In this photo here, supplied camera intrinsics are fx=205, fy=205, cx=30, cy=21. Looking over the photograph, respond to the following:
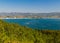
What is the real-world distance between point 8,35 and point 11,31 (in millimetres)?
394

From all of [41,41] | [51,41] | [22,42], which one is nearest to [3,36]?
[22,42]

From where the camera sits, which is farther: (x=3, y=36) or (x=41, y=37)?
(x=41, y=37)

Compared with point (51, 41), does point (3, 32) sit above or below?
above

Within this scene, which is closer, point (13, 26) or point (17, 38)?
point (17, 38)

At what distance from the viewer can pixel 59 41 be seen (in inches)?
381

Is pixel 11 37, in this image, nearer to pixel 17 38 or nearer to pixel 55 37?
pixel 17 38

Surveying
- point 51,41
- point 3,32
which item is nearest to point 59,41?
point 51,41

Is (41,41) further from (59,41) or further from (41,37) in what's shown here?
(59,41)

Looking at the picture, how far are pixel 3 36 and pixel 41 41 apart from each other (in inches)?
73.4

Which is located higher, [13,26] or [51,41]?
[13,26]

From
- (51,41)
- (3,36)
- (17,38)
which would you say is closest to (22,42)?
(17,38)

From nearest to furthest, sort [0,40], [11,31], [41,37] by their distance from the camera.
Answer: [0,40]
[11,31]
[41,37]

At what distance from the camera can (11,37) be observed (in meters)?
8.45

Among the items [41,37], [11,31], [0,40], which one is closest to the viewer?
[0,40]
